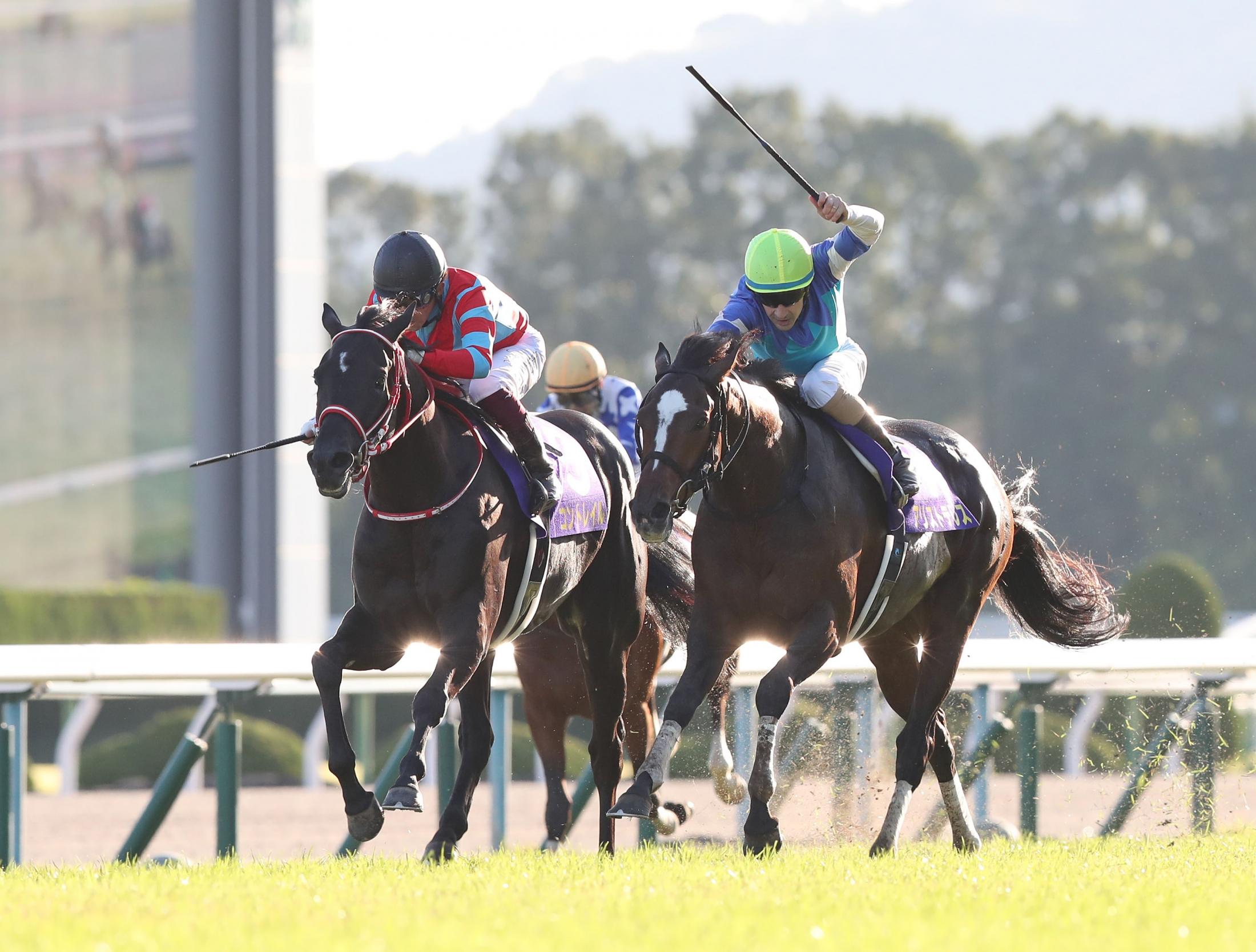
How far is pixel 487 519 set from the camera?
18.7 ft

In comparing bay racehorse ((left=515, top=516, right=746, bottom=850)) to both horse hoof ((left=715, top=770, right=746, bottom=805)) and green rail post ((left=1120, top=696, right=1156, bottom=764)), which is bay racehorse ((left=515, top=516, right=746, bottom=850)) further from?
green rail post ((left=1120, top=696, right=1156, bottom=764))

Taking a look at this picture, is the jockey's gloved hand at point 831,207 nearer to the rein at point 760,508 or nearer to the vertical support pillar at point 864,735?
the rein at point 760,508

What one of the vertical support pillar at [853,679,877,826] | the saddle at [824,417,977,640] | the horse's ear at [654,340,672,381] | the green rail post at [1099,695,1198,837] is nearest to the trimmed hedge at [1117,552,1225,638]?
the green rail post at [1099,695,1198,837]

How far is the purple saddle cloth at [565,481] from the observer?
5973 millimetres

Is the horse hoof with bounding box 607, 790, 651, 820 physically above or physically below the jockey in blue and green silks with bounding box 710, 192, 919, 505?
below

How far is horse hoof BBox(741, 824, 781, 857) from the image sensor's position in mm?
5367

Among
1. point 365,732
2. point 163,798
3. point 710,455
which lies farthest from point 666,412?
point 365,732

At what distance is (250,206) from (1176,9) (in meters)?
21.3

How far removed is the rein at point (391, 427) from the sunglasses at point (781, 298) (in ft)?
3.21

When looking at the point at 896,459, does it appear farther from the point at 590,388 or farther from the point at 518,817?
the point at 518,817

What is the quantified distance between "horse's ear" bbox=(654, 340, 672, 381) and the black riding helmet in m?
0.74

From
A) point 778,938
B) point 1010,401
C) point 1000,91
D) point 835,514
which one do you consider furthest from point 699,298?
point 778,938

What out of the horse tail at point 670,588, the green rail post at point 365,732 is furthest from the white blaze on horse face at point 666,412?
the green rail post at point 365,732

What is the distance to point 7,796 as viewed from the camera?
6359mm
